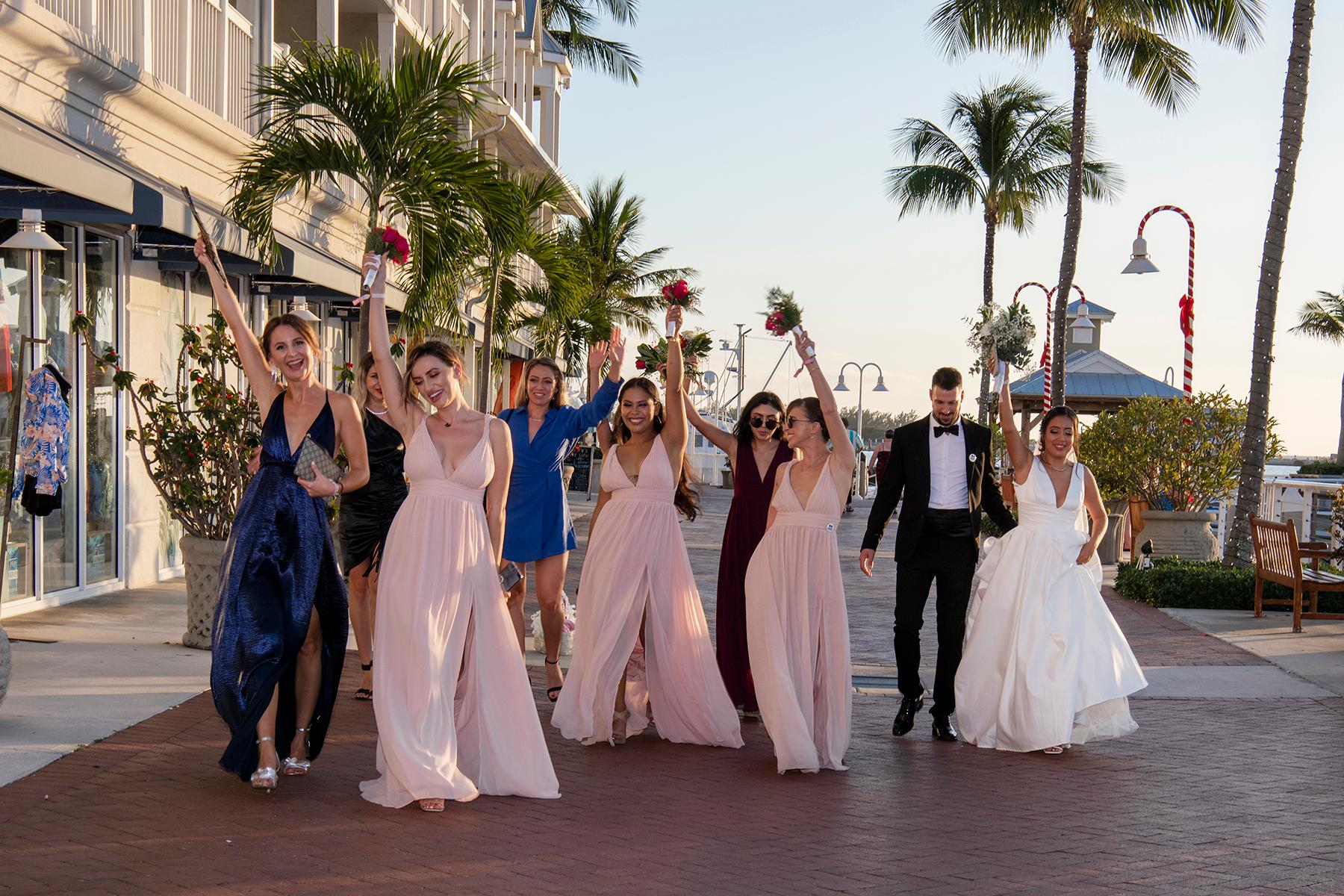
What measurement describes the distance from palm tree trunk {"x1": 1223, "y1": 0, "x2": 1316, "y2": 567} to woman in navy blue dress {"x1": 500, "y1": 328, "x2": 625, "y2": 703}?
1023 cm

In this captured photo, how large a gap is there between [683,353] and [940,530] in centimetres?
192

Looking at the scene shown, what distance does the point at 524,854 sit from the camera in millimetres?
5410

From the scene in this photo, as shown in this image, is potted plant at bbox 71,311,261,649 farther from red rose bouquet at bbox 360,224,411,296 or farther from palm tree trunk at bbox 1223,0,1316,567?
palm tree trunk at bbox 1223,0,1316,567

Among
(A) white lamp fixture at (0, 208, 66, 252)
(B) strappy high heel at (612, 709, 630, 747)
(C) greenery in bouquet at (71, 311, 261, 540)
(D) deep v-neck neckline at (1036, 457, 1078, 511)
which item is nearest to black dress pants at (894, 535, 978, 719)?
(D) deep v-neck neckline at (1036, 457, 1078, 511)

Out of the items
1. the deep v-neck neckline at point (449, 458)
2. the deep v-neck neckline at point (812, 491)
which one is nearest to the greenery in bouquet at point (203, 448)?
the deep v-neck neckline at point (449, 458)

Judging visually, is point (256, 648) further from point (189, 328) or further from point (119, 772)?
point (189, 328)

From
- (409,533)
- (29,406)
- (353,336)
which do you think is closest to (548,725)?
(409,533)

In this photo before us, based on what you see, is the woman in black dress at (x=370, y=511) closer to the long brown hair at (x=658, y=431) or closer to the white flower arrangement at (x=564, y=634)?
the long brown hair at (x=658, y=431)

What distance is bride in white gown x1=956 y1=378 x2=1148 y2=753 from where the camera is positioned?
7801mm

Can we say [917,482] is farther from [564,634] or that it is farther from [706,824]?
[564,634]

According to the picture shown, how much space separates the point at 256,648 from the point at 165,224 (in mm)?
6514

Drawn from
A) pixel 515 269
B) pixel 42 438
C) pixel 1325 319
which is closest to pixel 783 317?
pixel 42 438

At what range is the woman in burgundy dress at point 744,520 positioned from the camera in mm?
8297

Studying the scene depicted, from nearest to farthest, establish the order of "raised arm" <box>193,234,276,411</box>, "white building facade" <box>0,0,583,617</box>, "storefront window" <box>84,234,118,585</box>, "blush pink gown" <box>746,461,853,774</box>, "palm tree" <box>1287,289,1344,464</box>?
"raised arm" <box>193,234,276,411</box> → "blush pink gown" <box>746,461,853,774</box> → "white building facade" <box>0,0,583,617</box> → "storefront window" <box>84,234,118,585</box> → "palm tree" <box>1287,289,1344,464</box>
